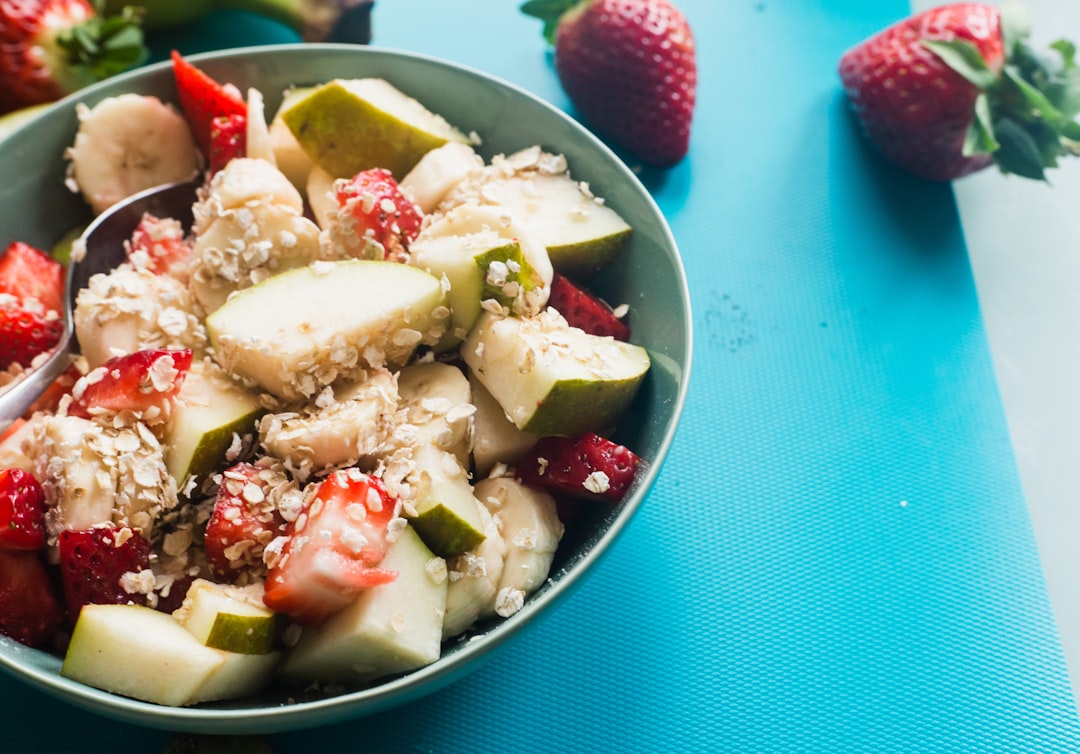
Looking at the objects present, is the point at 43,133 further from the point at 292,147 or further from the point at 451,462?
the point at 451,462

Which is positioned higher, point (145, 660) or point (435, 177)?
point (435, 177)

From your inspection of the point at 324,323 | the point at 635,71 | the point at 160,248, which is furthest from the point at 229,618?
the point at 635,71

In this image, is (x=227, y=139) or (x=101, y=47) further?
(x=101, y=47)

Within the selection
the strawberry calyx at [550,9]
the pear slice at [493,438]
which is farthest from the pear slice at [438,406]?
the strawberry calyx at [550,9]

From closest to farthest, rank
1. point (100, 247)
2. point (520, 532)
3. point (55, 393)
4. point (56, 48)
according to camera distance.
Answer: point (520, 532) → point (55, 393) → point (100, 247) → point (56, 48)

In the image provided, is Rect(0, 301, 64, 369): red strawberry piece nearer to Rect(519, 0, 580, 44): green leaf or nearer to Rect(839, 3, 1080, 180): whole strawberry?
Rect(519, 0, 580, 44): green leaf

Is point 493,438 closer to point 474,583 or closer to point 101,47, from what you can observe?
point 474,583

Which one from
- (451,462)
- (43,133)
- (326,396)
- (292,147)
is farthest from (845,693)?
(43,133)

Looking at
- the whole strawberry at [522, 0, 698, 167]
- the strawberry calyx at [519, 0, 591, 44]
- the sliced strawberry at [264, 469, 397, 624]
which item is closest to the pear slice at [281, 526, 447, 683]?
the sliced strawberry at [264, 469, 397, 624]

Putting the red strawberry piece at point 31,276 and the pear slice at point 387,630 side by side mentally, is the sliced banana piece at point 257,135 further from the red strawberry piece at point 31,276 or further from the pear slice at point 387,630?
the pear slice at point 387,630
